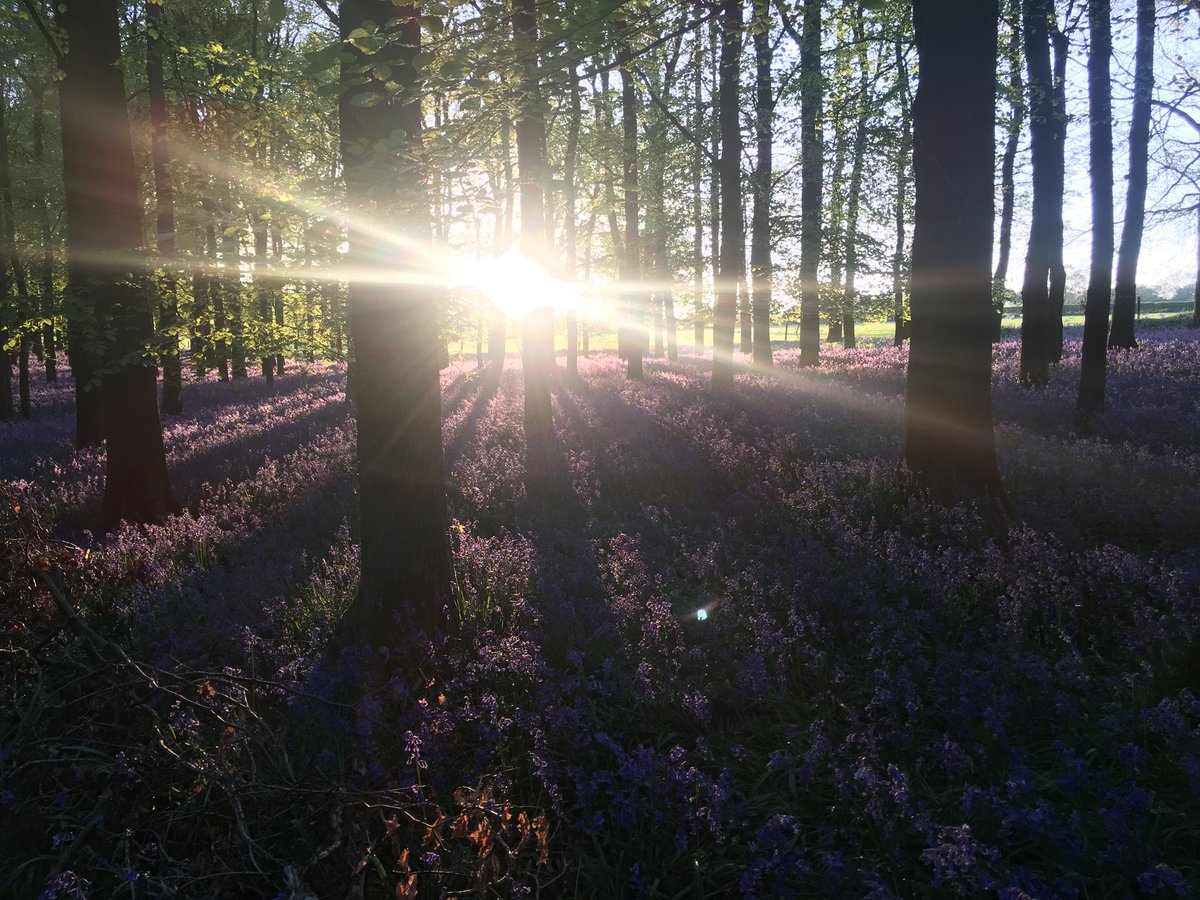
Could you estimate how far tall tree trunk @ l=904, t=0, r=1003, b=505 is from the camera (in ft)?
18.0

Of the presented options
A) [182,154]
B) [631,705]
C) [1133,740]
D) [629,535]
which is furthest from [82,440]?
[1133,740]

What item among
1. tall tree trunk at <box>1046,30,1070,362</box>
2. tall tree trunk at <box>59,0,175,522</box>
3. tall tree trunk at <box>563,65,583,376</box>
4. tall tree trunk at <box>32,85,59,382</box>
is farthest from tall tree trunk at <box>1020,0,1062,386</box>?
tall tree trunk at <box>32,85,59,382</box>

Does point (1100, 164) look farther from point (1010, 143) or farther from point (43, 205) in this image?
point (43, 205)

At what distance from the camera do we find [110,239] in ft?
24.6

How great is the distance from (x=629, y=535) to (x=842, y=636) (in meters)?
2.32

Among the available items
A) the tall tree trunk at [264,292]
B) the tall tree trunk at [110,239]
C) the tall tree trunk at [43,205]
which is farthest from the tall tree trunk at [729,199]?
the tall tree trunk at [43,205]

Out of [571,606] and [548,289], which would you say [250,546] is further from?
[548,289]

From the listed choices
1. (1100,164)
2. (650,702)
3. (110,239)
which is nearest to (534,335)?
(110,239)

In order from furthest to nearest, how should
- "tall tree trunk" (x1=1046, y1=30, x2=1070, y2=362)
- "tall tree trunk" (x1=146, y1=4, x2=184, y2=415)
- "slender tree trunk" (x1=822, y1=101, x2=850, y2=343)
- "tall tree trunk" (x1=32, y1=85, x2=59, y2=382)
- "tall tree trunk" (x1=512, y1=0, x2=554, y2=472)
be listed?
"slender tree trunk" (x1=822, y1=101, x2=850, y2=343)
"tall tree trunk" (x1=32, y1=85, x2=59, y2=382)
"tall tree trunk" (x1=1046, y1=30, x2=1070, y2=362)
"tall tree trunk" (x1=512, y1=0, x2=554, y2=472)
"tall tree trunk" (x1=146, y1=4, x2=184, y2=415)

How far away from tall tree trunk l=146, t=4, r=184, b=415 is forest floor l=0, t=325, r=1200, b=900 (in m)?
2.39

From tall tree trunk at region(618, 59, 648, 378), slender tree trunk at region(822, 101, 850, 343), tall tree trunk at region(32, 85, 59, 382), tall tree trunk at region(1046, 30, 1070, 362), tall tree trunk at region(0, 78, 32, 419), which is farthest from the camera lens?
slender tree trunk at region(822, 101, 850, 343)

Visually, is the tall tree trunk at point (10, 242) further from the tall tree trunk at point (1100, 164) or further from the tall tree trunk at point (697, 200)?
the tall tree trunk at point (1100, 164)

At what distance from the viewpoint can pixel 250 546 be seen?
640 centimetres

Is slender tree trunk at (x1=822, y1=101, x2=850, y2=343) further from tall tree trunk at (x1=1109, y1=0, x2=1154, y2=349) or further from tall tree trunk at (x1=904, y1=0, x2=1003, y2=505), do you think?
tall tree trunk at (x1=904, y1=0, x2=1003, y2=505)
